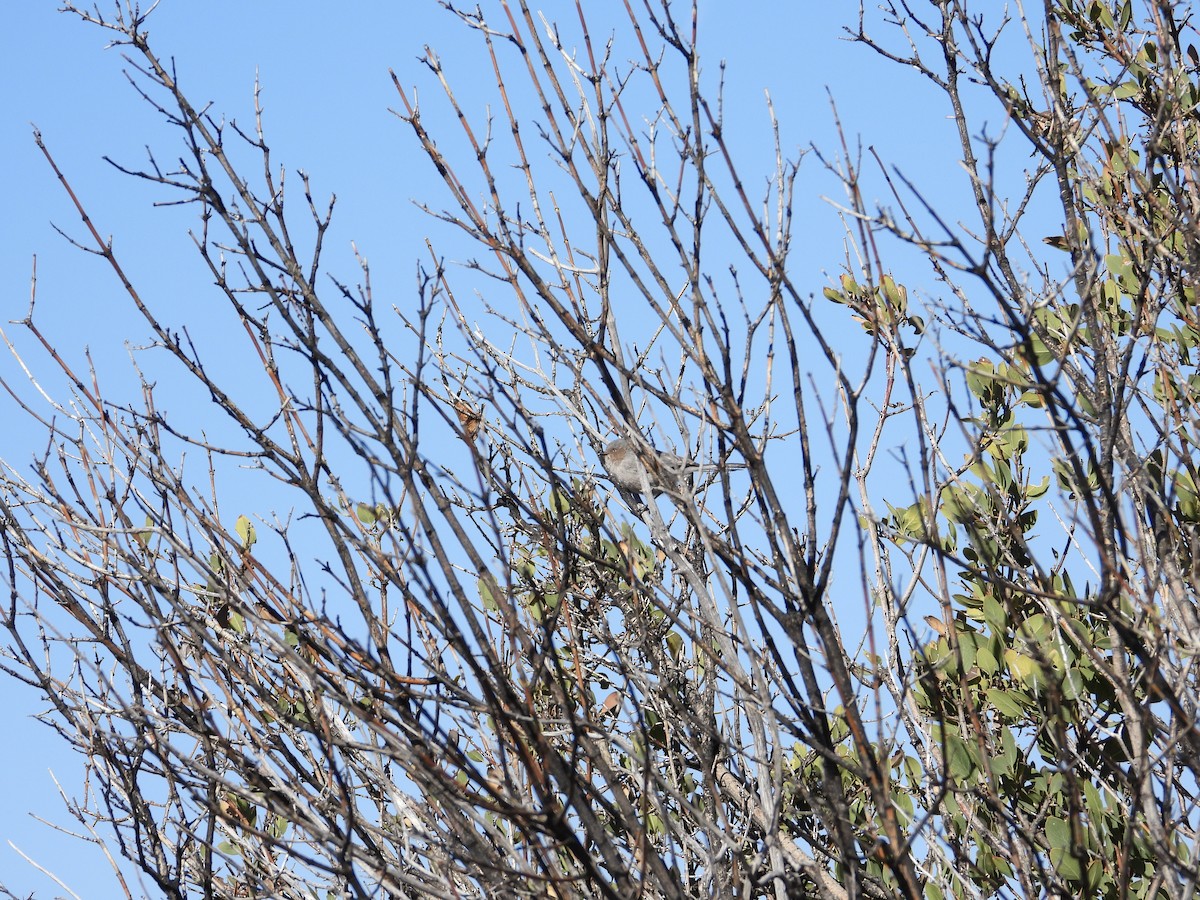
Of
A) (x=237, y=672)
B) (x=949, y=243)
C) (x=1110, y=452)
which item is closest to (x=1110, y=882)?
(x=1110, y=452)

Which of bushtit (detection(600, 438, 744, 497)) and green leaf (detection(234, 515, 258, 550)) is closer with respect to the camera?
bushtit (detection(600, 438, 744, 497))

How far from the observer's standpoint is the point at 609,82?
308 centimetres

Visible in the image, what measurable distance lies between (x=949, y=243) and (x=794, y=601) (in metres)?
0.80

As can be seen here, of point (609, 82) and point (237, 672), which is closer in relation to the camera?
point (237, 672)

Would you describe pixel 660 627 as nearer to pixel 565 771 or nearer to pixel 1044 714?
pixel 1044 714

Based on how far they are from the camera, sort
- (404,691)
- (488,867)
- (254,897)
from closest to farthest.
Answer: (488,867)
(404,691)
(254,897)

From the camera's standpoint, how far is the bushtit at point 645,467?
2.67 metres

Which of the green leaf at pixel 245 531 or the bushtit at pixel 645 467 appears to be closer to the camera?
the bushtit at pixel 645 467

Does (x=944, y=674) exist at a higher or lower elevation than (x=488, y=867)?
higher

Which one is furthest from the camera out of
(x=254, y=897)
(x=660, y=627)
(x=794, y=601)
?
(x=660, y=627)

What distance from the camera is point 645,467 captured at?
9.34 ft

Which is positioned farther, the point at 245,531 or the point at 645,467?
the point at 245,531

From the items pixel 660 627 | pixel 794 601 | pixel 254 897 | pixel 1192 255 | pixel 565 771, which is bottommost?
pixel 254 897

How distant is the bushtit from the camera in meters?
2.67
